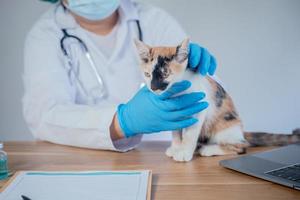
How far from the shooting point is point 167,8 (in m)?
1.26

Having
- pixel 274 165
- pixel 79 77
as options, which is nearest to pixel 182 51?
pixel 274 165

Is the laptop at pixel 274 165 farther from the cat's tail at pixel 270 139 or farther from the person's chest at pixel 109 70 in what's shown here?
the person's chest at pixel 109 70

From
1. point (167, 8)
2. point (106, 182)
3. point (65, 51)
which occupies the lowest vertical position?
point (106, 182)

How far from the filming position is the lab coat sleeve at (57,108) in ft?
2.55

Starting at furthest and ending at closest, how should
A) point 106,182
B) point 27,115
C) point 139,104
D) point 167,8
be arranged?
point 167,8, point 27,115, point 139,104, point 106,182

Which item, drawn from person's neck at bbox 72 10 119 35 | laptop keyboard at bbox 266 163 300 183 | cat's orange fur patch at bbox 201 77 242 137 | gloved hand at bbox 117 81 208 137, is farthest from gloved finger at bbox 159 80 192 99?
person's neck at bbox 72 10 119 35

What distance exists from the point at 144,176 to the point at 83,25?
670mm

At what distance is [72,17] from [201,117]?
613 millimetres

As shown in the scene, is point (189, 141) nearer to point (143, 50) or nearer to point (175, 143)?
point (175, 143)

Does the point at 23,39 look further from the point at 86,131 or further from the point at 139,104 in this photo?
the point at 139,104

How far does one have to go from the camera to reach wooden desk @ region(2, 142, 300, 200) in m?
0.52

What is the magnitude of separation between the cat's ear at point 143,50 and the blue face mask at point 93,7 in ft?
1.35

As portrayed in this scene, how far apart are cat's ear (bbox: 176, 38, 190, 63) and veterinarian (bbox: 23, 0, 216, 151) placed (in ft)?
0.18

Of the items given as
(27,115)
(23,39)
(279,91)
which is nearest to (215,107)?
(279,91)
